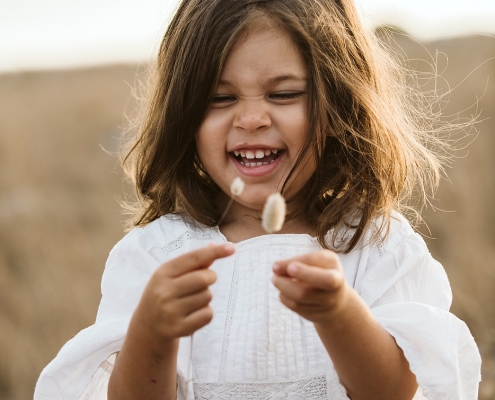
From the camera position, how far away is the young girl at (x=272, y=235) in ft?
6.44

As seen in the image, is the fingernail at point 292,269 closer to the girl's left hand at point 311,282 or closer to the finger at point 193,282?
the girl's left hand at point 311,282

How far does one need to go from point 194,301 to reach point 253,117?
34.1 inches

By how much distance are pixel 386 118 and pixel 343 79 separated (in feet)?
1.02

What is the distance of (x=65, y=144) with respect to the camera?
10.7 meters

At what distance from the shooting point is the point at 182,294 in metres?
1.54

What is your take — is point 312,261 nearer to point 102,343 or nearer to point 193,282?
point 193,282

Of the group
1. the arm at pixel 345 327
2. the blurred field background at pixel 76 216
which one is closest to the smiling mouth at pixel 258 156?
the arm at pixel 345 327

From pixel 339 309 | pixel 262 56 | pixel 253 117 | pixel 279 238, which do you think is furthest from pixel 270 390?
pixel 262 56

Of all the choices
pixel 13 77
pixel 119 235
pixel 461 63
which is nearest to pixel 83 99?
pixel 13 77

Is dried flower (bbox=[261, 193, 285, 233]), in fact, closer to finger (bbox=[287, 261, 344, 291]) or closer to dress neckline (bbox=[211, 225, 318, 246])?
finger (bbox=[287, 261, 344, 291])

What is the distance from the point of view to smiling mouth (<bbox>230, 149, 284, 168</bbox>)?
2.27 meters

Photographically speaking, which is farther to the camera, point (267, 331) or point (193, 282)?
point (267, 331)

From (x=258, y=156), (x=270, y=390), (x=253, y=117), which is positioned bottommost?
(x=270, y=390)

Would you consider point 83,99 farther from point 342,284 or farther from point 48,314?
point 342,284
